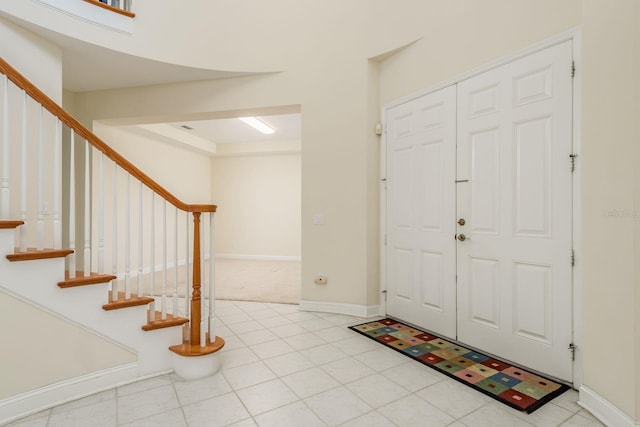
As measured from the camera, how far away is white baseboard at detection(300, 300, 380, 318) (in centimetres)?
362

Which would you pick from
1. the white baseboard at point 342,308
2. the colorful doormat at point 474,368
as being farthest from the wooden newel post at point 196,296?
the white baseboard at point 342,308

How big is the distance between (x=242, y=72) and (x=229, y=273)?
12.3 feet

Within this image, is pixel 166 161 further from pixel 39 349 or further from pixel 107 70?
pixel 39 349

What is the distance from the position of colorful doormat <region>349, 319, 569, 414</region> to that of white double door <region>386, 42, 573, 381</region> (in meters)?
0.11

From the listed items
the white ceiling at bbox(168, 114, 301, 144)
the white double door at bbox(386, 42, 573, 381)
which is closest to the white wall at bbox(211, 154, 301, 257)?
the white ceiling at bbox(168, 114, 301, 144)

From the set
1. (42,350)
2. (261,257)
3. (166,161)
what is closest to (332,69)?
(42,350)

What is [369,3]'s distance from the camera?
3.47 m

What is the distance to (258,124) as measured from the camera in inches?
236

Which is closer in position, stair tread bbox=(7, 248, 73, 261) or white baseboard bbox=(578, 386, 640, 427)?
white baseboard bbox=(578, 386, 640, 427)

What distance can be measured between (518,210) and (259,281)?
4.16m

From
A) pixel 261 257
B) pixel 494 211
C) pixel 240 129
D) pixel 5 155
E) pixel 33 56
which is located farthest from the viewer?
pixel 261 257

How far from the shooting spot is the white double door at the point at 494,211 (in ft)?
7.15

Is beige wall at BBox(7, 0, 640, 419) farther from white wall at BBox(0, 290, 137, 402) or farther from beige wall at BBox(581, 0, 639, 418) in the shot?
white wall at BBox(0, 290, 137, 402)

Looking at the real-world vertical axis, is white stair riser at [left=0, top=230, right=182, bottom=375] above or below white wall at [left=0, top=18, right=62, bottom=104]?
below
